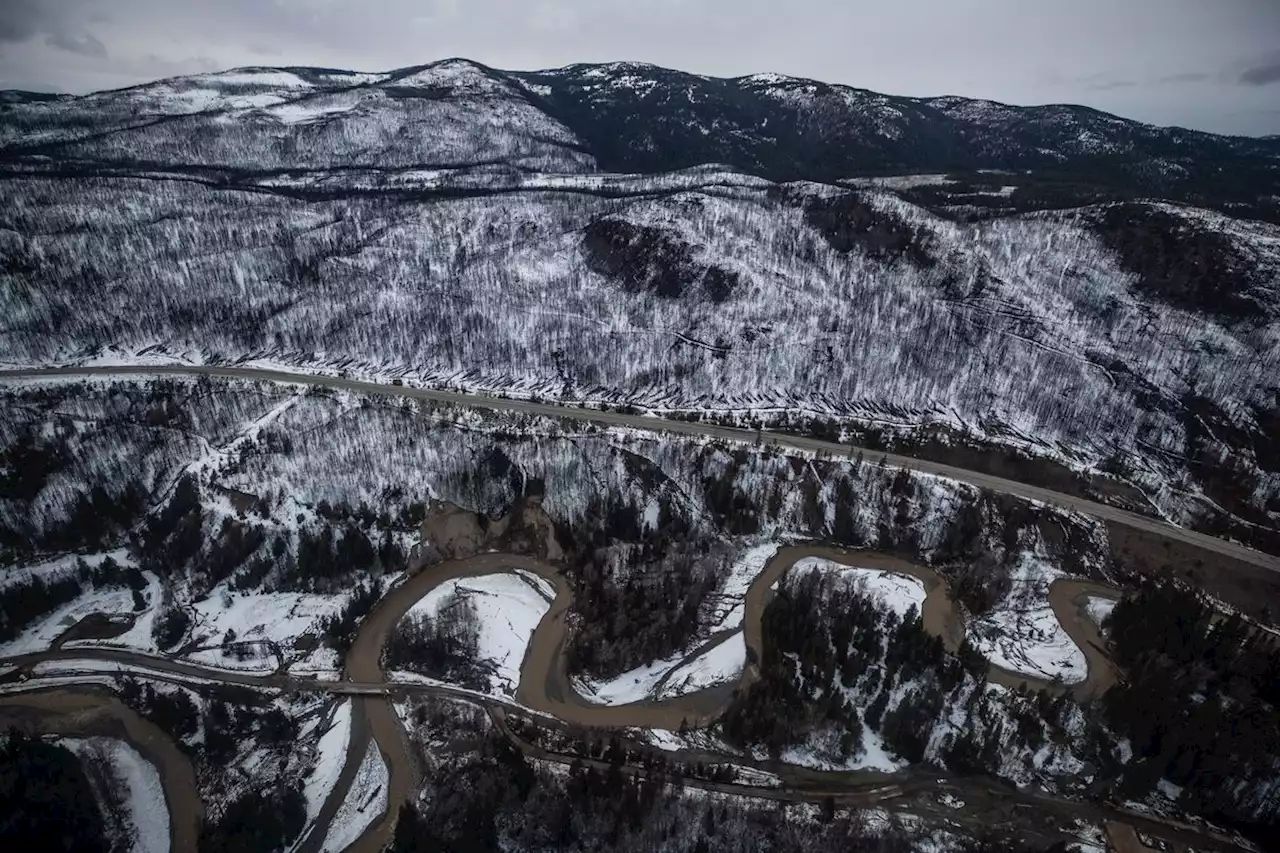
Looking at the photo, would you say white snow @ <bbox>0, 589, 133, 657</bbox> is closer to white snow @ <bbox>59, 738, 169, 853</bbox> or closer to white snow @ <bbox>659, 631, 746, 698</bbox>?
white snow @ <bbox>59, 738, 169, 853</bbox>

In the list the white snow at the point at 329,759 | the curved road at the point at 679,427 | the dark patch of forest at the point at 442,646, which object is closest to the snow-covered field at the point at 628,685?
the dark patch of forest at the point at 442,646

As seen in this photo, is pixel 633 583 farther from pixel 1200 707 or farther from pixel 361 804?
pixel 1200 707

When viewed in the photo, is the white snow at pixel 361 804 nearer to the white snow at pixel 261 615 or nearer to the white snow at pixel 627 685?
the white snow at pixel 627 685

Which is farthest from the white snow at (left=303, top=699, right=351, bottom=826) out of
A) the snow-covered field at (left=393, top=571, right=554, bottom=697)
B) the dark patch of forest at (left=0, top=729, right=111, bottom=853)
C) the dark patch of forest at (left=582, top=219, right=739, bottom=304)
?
the dark patch of forest at (left=582, top=219, right=739, bottom=304)


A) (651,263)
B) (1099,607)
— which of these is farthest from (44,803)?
(651,263)

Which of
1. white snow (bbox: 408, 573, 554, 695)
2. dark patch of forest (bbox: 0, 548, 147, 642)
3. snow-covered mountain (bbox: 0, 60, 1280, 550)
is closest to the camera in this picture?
white snow (bbox: 408, 573, 554, 695)

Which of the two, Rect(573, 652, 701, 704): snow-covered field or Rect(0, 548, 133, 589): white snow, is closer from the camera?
Rect(573, 652, 701, 704): snow-covered field

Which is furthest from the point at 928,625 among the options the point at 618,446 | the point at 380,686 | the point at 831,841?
the point at 380,686
